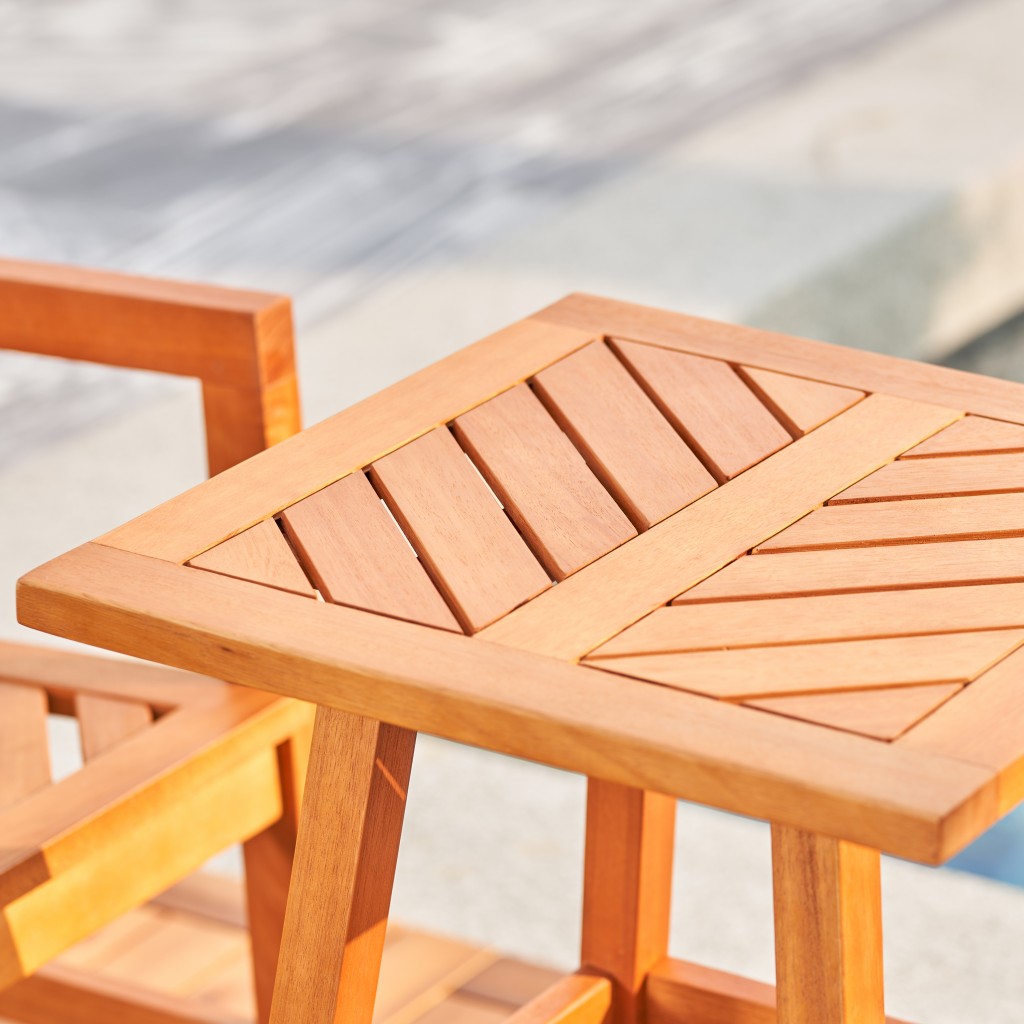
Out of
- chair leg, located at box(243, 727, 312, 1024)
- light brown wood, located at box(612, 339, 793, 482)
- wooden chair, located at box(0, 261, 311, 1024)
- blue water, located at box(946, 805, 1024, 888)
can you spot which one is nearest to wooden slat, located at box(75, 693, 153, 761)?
wooden chair, located at box(0, 261, 311, 1024)

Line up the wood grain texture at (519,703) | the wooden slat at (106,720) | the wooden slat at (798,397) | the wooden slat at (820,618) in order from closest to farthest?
the wood grain texture at (519,703), the wooden slat at (820,618), the wooden slat at (798,397), the wooden slat at (106,720)

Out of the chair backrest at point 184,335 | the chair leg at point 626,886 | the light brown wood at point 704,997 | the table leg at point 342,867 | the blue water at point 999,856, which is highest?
the chair backrest at point 184,335

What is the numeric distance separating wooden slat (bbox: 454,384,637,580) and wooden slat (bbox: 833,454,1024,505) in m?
0.13

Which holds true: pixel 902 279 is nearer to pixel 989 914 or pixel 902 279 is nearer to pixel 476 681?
pixel 989 914

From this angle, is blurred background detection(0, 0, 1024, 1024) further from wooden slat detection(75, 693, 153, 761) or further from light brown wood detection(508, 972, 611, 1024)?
wooden slat detection(75, 693, 153, 761)

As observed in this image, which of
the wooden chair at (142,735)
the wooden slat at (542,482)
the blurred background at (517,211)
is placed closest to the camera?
the wooden slat at (542,482)

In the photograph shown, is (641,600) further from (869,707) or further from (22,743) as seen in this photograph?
(22,743)

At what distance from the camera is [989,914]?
1.79 m

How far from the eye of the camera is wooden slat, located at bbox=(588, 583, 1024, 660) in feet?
2.65

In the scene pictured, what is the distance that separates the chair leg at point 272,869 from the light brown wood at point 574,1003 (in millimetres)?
215

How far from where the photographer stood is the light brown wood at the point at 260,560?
2.85ft

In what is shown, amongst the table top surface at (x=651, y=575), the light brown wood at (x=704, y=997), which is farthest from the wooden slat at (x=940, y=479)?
the light brown wood at (x=704, y=997)

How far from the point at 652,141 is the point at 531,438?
280cm

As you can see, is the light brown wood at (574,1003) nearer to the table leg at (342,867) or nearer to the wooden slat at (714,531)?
the table leg at (342,867)
